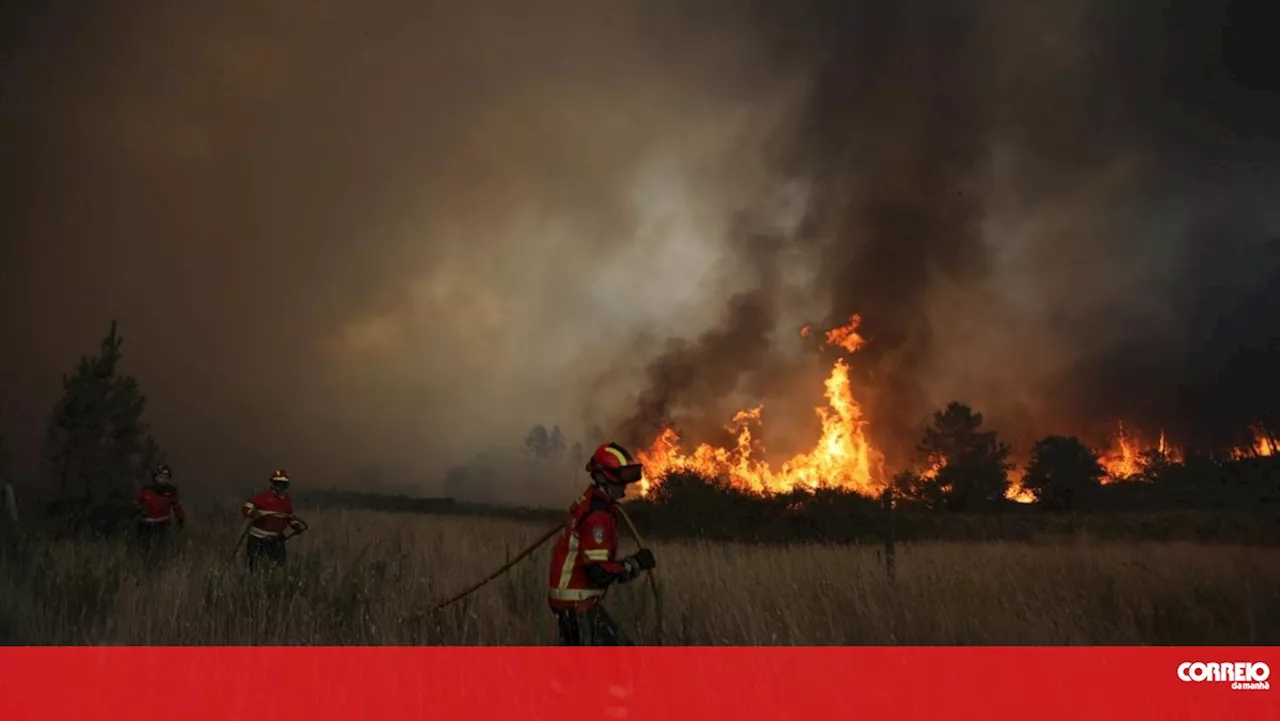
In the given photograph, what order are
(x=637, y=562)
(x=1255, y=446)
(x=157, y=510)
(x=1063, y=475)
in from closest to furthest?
(x=637, y=562), (x=157, y=510), (x=1063, y=475), (x=1255, y=446)

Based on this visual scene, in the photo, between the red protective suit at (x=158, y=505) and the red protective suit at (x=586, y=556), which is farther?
the red protective suit at (x=158, y=505)

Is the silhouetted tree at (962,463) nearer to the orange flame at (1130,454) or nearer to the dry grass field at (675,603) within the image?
the orange flame at (1130,454)

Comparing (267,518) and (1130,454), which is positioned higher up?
(1130,454)

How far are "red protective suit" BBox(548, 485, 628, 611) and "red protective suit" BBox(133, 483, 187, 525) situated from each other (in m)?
9.75

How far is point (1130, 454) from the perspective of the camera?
54.1 m

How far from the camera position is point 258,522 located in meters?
9.73

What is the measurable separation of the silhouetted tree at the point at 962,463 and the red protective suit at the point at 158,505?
33.4m

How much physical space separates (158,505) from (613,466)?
35.4 ft

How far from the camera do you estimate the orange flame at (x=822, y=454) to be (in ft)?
114

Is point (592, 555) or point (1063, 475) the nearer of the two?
point (592, 555)

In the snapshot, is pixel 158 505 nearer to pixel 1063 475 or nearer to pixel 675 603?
pixel 675 603

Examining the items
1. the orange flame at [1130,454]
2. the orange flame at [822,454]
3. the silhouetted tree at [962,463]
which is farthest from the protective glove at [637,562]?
the orange flame at [1130,454]
